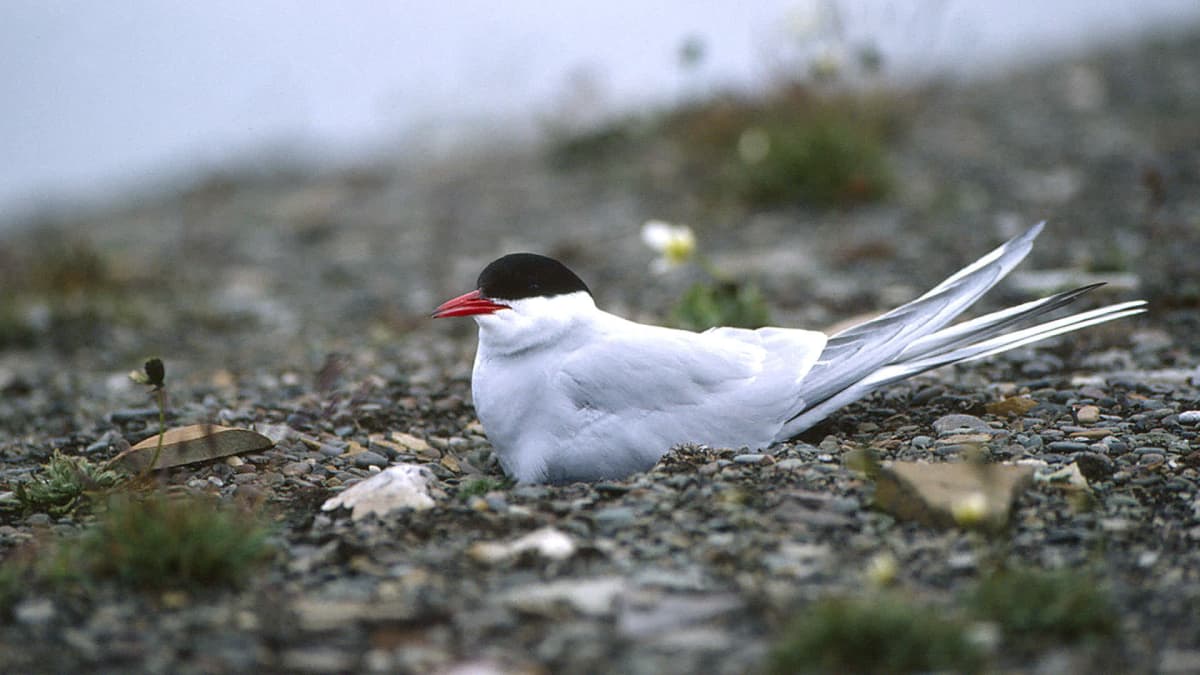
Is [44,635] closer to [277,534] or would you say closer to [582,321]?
[277,534]

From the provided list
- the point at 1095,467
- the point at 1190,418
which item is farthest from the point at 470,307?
the point at 1190,418

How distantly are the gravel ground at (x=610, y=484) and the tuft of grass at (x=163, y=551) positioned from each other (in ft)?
0.15

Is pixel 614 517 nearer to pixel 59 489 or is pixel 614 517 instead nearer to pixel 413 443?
pixel 413 443

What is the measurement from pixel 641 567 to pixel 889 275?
336 centimetres

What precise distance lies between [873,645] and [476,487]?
3.74 feet

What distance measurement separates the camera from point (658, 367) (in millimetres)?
2896

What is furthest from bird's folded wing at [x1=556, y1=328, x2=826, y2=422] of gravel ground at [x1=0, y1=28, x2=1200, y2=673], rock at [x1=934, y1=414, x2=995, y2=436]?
rock at [x1=934, y1=414, x2=995, y2=436]

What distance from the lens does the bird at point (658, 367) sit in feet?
9.39

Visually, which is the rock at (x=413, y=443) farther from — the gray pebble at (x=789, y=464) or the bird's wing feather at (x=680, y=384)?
the gray pebble at (x=789, y=464)

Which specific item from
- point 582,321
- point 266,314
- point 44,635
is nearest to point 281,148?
point 266,314

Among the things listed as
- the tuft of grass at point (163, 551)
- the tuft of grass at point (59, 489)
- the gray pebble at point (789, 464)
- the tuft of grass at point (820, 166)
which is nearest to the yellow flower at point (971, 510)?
the gray pebble at point (789, 464)

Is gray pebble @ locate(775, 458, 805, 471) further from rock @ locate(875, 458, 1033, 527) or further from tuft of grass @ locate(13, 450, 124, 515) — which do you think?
tuft of grass @ locate(13, 450, 124, 515)

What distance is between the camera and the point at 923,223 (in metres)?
6.04

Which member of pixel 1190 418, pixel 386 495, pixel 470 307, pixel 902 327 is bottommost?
pixel 1190 418
